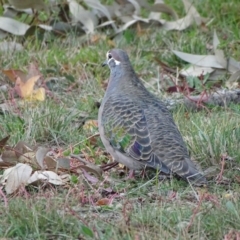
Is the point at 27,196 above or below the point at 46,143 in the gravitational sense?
above

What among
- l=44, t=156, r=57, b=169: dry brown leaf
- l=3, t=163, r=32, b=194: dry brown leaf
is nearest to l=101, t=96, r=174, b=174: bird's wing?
l=44, t=156, r=57, b=169: dry brown leaf

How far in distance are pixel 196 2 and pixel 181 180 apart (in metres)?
4.71

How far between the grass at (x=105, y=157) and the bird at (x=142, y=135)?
0.41 ft

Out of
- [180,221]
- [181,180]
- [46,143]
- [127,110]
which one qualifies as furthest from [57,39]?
[180,221]

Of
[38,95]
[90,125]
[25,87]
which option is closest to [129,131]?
[90,125]

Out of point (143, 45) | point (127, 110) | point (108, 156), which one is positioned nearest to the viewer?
point (127, 110)

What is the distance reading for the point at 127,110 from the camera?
19.9 ft

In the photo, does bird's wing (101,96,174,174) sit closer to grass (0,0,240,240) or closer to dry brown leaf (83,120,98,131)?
grass (0,0,240,240)

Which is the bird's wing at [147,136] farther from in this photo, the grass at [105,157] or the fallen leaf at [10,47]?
the fallen leaf at [10,47]

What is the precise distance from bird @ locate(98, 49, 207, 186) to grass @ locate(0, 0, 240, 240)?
12 centimetres

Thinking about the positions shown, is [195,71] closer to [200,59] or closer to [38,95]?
[200,59]

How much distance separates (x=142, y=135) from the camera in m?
5.84

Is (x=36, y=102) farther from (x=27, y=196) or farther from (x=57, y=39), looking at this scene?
(x=27, y=196)

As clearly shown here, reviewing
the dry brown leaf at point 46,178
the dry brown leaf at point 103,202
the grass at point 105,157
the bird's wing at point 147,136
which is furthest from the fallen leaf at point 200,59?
the dry brown leaf at point 103,202
